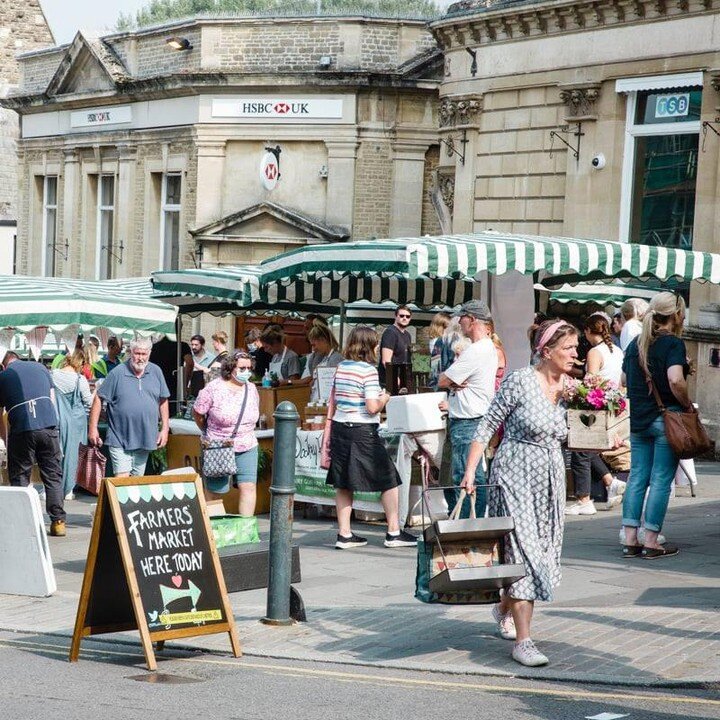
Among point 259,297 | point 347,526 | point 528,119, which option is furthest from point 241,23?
point 347,526

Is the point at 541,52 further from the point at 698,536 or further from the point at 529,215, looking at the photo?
the point at 698,536

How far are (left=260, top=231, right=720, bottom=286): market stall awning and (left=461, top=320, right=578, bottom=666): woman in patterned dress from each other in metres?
4.87

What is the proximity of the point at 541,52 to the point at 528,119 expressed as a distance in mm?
1111

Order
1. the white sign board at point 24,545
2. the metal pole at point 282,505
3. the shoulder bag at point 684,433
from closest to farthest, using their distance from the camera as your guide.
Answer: the metal pole at point 282,505, the white sign board at point 24,545, the shoulder bag at point 684,433

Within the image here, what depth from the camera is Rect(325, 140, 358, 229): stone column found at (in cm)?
3234

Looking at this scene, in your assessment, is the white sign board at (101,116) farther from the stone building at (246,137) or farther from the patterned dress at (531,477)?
the patterned dress at (531,477)

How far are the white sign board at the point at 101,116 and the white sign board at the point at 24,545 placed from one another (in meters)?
28.0

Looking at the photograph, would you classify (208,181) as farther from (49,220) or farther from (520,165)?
(520,165)

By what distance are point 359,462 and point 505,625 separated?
389cm

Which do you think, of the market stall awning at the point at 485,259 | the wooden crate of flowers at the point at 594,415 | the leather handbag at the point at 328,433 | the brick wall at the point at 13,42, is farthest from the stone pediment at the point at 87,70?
the leather handbag at the point at 328,433

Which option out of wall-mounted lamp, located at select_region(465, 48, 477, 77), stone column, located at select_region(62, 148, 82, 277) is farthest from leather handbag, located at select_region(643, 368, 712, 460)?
stone column, located at select_region(62, 148, 82, 277)

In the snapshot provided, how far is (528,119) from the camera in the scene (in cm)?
2489

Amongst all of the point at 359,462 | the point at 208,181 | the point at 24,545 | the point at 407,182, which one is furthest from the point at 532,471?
the point at 208,181

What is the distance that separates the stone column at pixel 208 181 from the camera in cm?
3453
